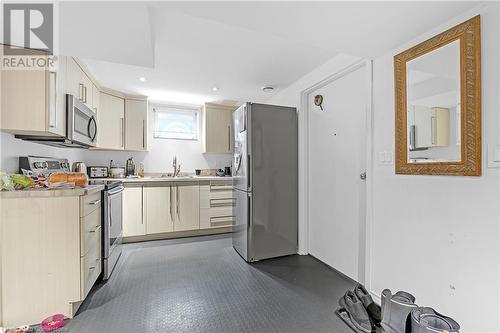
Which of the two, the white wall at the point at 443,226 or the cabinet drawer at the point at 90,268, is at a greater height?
the white wall at the point at 443,226

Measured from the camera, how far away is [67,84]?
7.16ft

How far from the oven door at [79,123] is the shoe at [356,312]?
9.25ft

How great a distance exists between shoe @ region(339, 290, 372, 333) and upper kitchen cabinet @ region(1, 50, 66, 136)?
272cm

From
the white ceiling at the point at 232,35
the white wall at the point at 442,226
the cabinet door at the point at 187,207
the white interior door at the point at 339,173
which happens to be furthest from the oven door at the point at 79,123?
the white wall at the point at 442,226

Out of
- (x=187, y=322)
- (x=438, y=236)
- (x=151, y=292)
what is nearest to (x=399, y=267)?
(x=438, y=236)

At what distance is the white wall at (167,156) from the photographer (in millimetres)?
3771

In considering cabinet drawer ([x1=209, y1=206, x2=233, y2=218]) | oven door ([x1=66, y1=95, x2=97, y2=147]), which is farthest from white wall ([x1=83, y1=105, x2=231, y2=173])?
oven door ([x1=66, y1=95, x2=97, y2=147])

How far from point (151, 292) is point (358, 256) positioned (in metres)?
1.95

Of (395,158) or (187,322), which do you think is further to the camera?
(395,158)

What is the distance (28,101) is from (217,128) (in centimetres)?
263

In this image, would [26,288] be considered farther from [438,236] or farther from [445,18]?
[445,18]

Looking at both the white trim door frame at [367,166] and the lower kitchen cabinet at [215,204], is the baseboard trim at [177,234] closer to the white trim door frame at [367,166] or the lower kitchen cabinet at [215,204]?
the lower kitchen cabinet at [215,204]

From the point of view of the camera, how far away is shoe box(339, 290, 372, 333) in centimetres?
152

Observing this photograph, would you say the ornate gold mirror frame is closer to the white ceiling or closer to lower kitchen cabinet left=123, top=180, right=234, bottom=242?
the white ceiling
